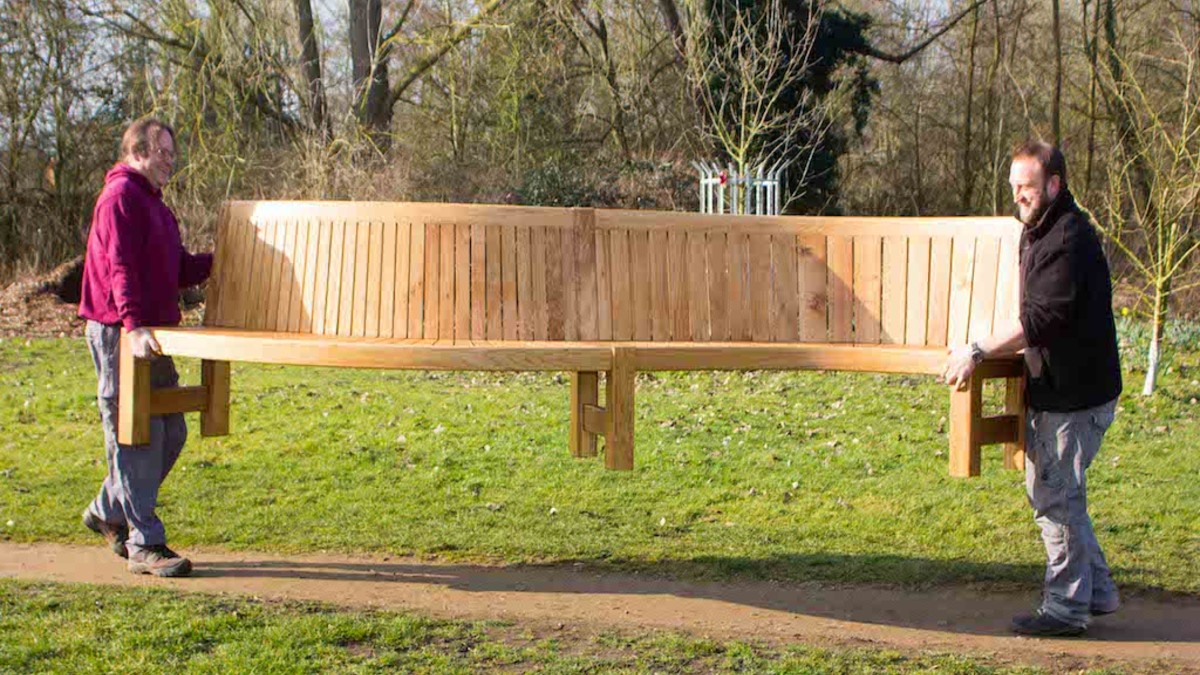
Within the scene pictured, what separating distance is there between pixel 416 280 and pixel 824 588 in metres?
2.42

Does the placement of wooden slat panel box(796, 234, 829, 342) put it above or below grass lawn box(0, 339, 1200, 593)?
above

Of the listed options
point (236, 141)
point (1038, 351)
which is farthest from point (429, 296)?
point (236, 141)

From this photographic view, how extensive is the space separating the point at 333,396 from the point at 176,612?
22.3ft

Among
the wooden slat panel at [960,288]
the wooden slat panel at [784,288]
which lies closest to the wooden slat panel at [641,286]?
the wooden slat panel at [784,288]

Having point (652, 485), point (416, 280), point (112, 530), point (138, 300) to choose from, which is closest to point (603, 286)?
point (416, 280)

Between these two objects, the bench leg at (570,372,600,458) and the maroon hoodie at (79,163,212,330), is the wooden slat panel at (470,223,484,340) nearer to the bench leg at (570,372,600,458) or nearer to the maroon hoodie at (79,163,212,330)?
the bench leg at (570,372,600,458)

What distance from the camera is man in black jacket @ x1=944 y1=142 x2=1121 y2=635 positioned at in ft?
17.1

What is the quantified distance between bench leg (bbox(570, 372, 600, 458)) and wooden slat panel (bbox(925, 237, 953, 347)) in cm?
152

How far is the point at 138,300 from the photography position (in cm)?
604

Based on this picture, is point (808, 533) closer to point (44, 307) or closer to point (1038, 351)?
point (1038, 351)

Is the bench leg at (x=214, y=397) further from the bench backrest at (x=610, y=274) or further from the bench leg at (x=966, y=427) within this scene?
the bench leg at (x=966, y=427)

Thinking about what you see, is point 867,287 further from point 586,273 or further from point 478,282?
point 478,282

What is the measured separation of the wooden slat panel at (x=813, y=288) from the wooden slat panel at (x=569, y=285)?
104 cm

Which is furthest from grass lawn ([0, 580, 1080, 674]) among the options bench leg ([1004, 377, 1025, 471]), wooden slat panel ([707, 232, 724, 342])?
wooden slat panel ([707, 232, 724, 342])
